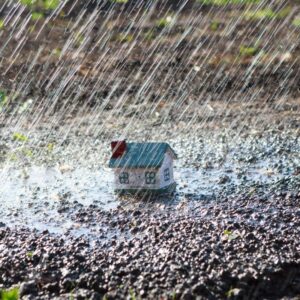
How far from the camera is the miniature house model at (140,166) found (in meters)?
5.27

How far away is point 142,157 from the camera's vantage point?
531 centimetres

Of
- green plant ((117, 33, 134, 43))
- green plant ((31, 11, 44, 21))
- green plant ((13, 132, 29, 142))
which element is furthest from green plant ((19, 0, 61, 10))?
green plant ((13, 132, 29, 142))

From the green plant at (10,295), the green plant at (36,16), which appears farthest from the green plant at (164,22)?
the green plant at (10,295)

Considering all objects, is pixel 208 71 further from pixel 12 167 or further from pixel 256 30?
pixel 12 167

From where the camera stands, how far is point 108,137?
23.5 feet

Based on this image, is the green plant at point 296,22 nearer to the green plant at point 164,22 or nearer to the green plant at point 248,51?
the green plant at point 248,51

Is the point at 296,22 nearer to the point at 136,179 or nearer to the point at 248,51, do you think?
the point at 248,51

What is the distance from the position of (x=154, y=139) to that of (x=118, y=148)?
1761 millimetres

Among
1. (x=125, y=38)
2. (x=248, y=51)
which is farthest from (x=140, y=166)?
(x=125, y=38)

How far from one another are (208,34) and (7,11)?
250 centimetres

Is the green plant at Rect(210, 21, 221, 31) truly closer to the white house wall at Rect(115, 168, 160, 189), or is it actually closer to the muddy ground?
the muddy ground

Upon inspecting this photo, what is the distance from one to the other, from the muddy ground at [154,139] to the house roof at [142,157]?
253mm

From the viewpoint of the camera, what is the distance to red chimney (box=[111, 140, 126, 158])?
5.30m

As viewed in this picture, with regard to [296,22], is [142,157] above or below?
below
